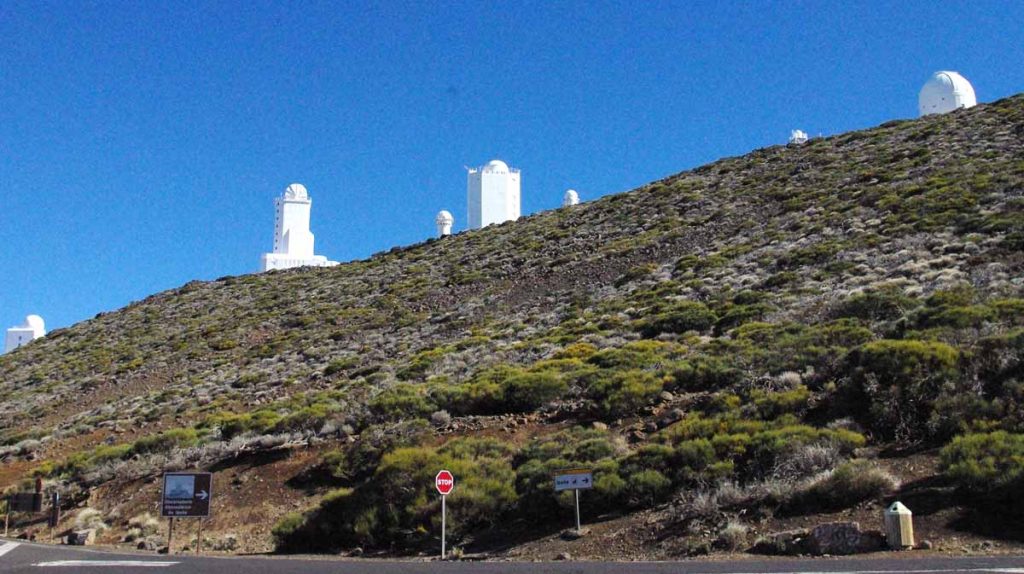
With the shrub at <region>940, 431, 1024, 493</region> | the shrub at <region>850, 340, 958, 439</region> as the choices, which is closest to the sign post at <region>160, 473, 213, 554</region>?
the shrub at <region>850, 340, 958, 439</region>

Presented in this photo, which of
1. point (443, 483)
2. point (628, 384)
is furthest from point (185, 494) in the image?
point (628, 384)

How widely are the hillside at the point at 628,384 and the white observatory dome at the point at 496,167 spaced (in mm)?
31183

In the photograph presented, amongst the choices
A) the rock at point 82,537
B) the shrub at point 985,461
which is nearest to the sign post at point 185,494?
the rock at point 82,537

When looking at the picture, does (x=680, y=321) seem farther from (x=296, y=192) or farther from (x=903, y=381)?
(x=296, y=192)

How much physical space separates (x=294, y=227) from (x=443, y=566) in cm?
6917

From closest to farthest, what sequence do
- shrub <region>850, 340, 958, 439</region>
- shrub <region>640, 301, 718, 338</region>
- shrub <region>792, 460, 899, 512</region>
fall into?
shrub <region>792, 460, 899, 512</region>, shrub <region>850, 340, 958, 439</region>, shrub <region>640, 301, 718, 338</region>

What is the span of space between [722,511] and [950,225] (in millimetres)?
18354

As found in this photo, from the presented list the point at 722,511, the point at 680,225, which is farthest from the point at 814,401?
the point at 680,225

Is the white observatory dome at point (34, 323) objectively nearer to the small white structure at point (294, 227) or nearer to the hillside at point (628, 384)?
the small white structure at point (294, 227)

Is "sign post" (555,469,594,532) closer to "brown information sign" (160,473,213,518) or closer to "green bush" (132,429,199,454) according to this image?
"brown information sign" (160,473,213,518)

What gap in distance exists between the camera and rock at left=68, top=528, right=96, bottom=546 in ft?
52.1

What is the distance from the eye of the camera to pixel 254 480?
17531mm

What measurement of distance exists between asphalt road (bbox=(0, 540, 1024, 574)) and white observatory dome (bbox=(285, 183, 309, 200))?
66.1 meters

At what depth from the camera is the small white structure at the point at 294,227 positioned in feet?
248
